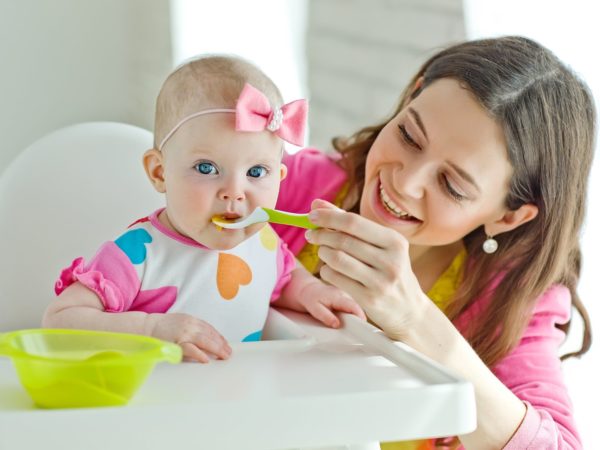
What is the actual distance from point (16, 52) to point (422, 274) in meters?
1.24

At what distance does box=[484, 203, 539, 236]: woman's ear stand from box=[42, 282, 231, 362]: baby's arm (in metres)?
0.67

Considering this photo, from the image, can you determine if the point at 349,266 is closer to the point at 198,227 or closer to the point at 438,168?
the point at 198,227

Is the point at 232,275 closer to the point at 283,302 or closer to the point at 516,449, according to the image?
the point at 283,302

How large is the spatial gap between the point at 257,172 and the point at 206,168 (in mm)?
69

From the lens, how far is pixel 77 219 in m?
1.36

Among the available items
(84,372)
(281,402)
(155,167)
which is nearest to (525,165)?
(155,167)

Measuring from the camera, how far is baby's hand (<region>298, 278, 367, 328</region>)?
116 cm

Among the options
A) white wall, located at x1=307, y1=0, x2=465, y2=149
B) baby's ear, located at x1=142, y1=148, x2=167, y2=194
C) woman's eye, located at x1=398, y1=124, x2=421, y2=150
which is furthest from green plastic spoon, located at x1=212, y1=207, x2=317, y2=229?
white wall, located at x1=307, y1=0, x2=465, y2=149

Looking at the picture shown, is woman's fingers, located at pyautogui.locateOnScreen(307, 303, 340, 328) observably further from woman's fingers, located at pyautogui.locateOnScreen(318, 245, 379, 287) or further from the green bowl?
the green bowl

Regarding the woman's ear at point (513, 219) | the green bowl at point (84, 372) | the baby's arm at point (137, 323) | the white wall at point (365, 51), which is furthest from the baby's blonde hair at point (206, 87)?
the white wall at point (365, 51)

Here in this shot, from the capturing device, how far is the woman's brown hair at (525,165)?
1347mm

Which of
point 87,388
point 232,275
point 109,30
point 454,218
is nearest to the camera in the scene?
point 87,388

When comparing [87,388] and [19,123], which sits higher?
[87,388]

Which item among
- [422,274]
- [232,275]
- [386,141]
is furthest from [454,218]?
[232,275]
